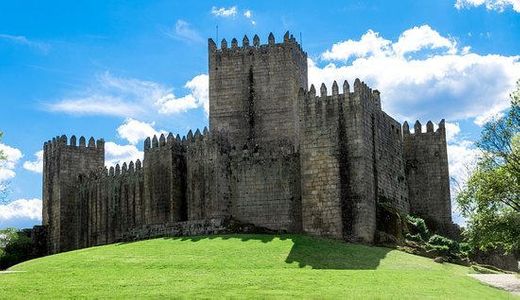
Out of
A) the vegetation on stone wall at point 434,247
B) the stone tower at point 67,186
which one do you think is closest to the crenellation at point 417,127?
the vegetation on stone wall at point 434,247

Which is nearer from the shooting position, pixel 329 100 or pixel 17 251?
pixel 329 100

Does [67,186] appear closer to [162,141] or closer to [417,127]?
[162,141]

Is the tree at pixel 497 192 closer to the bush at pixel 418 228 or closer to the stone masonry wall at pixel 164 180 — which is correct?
the bush at pixel 418 228

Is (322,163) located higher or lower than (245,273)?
higher

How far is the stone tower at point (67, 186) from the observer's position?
6538 cm

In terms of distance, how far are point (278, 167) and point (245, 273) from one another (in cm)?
1806

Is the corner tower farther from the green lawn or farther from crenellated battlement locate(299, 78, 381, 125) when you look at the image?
the green lawn

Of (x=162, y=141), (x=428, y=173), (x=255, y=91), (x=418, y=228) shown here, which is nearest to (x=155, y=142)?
(x=162, y=141)

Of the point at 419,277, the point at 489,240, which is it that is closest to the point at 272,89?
the point at 489,240

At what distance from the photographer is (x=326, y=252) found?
1494 inches

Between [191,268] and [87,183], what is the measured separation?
34.2 m

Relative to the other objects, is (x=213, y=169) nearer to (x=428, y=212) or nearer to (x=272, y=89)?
(x=272, y=89)

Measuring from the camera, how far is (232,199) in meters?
49.4

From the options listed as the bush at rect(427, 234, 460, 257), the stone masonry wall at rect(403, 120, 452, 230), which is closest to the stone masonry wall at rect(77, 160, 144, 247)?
the stone masonry wall at rect(403, 120, 452, 230)
